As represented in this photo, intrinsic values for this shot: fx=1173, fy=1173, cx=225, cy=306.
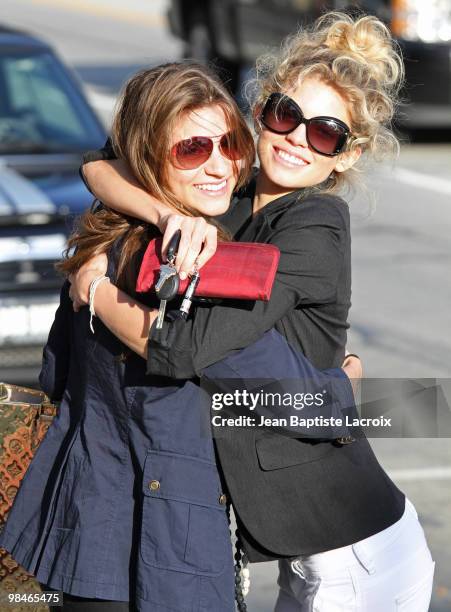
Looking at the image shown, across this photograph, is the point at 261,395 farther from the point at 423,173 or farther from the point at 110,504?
the point at 423,173

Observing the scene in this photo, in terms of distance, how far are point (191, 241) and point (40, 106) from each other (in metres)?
4.41

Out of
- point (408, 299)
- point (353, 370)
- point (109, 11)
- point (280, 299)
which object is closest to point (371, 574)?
point (353, 370)

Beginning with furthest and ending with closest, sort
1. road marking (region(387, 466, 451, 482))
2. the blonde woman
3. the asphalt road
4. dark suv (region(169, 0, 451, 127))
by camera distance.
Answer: dark suv (region(169, 0, 451, 127))
road marking (region(387, 466, 451, 482))
the asphalt road
the blonde woman

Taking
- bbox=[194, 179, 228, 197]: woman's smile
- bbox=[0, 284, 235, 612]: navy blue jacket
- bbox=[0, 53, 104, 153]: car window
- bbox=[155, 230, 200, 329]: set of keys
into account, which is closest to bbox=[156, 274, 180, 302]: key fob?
bbox=[155, 230, 200, 329]: set of keys

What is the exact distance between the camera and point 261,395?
2.20m

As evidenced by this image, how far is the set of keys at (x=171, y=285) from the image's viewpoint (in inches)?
81.0

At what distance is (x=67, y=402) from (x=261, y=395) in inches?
18.3

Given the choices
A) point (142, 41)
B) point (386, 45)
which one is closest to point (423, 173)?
point (386, 45)

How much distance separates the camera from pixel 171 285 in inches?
81.2

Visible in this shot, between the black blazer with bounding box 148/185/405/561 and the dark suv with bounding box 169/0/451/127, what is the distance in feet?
22.2

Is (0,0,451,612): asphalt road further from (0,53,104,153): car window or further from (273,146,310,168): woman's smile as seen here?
(0,53,104,153): car window

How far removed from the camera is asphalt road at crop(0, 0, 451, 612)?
4.30m

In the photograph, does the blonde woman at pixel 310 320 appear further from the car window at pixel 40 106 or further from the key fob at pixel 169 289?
the car window at pixel 40 106

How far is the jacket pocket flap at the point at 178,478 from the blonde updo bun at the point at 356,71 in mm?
702
